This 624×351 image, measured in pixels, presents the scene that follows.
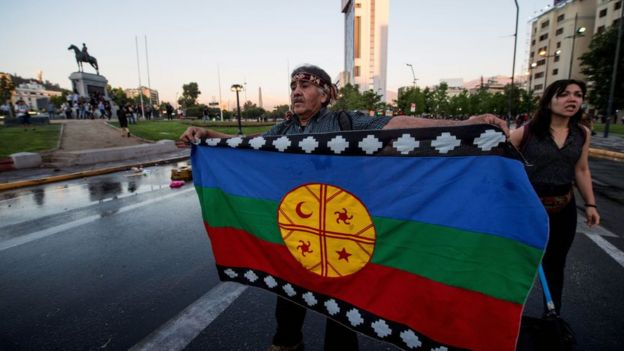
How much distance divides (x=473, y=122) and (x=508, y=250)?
0.64m

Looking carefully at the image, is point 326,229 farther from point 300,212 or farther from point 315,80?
point 315,80

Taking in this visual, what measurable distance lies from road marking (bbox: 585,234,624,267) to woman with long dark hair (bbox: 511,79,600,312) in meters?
2.22

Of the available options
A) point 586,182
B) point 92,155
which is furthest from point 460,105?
point 586,182

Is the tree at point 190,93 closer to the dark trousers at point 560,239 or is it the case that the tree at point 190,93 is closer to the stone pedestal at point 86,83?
the stone pedestal at point 86,83

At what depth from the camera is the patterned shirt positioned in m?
2.01

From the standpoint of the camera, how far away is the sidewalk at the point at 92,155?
33.6 ft

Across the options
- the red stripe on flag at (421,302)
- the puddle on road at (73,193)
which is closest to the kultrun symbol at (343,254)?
the red stripe on flag at (421,302)

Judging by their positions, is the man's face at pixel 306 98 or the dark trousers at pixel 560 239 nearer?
the man's face at pixel 306 98

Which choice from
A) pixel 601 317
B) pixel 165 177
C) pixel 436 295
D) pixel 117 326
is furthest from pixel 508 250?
pixel 165 177

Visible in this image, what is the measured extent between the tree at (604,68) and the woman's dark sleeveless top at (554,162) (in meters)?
35.5

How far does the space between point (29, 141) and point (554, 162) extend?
69.1 feet

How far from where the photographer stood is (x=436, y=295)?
174cm

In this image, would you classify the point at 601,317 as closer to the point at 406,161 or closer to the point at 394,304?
the point at 394,304

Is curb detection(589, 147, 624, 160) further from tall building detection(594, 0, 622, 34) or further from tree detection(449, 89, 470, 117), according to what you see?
tree detection(449, 89, 470, 117)
